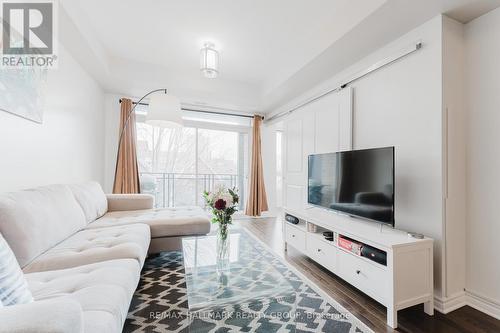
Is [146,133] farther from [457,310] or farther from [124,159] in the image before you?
[457,310]

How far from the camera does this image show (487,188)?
164cm

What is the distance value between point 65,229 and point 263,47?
9.49 ft

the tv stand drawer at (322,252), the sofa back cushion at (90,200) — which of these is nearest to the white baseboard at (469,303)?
the tv stand drawer at (322,252)

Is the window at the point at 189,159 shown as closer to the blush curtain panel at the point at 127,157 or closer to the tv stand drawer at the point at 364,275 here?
the blush curtain panel at the point at 127,157

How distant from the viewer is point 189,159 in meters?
4.59

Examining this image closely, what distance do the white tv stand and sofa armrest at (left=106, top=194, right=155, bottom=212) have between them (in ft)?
7.71

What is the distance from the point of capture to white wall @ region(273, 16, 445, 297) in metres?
1.73

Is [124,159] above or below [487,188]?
above

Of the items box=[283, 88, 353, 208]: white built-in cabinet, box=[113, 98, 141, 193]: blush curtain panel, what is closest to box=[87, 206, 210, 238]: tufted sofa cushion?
box=[113, 98, 141, 193]: blush curtain panel

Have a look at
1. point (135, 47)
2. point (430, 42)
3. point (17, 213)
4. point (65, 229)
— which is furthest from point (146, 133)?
point (430, 42)

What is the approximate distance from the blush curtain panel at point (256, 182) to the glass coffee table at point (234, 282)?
264cm

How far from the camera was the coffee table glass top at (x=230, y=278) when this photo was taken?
4.04 feet

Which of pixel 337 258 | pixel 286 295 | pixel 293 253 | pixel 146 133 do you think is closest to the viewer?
pixel 286 295

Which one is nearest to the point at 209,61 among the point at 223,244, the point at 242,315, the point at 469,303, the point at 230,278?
the point at 223,244
